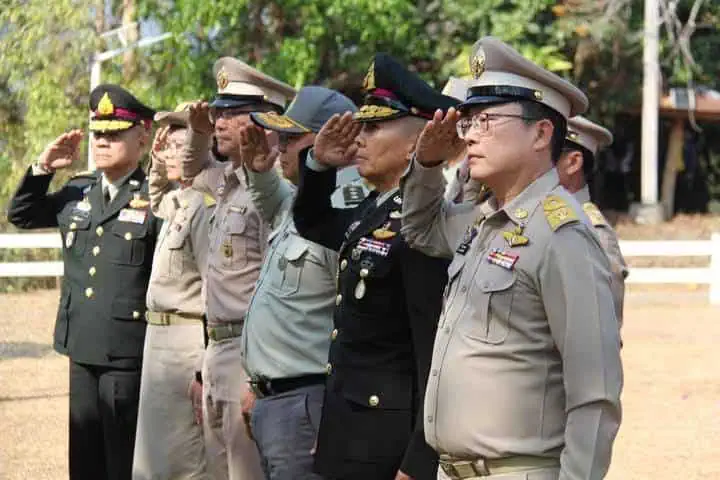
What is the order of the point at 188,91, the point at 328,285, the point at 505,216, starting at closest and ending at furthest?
the point at 505,216
the point at 328,285
the point at 188,91

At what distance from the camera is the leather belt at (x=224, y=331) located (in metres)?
5.74

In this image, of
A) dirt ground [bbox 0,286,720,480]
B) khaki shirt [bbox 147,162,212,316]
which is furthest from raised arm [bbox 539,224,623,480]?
dirt ground [bbox 0,286,720,480]

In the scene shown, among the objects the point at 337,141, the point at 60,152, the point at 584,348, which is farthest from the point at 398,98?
the point at 60,152

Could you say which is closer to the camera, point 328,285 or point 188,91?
point 328,285

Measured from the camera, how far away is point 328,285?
16.8ft

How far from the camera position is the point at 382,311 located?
426 centimetres

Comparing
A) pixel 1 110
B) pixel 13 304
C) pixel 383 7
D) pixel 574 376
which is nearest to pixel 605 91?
pixel 383 7

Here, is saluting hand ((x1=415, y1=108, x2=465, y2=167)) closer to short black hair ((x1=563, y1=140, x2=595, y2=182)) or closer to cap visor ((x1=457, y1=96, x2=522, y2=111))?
cap visor ((x1=457, y1=96, x2=522, y2=111))

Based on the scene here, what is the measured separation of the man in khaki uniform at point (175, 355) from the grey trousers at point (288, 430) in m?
1.31

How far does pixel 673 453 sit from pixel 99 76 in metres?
15.2

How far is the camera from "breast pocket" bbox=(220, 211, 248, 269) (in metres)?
5.79

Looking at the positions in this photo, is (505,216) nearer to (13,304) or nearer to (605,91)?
(13,304)

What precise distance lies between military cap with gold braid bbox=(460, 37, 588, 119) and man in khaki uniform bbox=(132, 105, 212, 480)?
2790mm

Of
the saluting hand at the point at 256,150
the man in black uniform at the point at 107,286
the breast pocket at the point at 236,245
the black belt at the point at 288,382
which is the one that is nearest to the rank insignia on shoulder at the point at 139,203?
the man in black uniform at the point at 107,286
